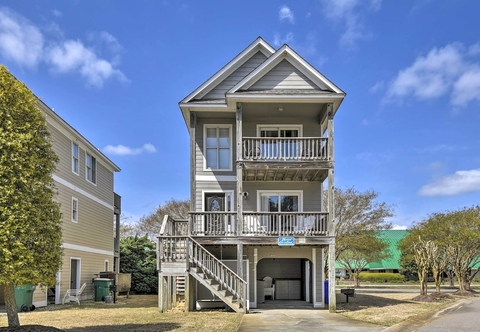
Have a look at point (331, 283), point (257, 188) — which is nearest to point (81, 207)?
point (257, 188)

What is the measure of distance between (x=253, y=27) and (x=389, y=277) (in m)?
36.9

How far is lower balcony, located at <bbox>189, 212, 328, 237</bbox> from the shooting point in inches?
674

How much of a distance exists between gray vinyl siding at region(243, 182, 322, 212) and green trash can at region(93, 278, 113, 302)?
829cm

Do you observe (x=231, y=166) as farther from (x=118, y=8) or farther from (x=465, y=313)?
(x=465, y=313)

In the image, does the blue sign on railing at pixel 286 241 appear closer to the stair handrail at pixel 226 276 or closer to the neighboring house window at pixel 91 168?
the stair handrail at pixel 226 276

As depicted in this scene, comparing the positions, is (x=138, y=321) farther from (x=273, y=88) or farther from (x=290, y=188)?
(x=273, y=88)

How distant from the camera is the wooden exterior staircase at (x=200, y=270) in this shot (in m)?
15.9

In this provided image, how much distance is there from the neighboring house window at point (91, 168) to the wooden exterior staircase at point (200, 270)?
997 centimetres

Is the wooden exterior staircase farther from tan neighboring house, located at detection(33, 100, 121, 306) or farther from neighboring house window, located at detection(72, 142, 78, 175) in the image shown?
neighboring house window, located at detection(72, 142, 78, 175)

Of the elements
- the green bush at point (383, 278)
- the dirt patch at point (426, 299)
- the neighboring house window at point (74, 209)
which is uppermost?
the neighboring house window at point (74, 209)

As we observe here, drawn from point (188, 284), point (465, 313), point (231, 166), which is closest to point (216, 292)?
point (188, 284)

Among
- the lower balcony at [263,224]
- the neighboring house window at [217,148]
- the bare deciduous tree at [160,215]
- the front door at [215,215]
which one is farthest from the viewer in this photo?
the bare deciduous tree at [160,215]

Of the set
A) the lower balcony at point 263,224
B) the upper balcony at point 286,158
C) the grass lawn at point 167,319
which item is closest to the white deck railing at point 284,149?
the upper balcony at point 286,158

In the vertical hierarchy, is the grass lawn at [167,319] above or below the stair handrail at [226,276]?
below
